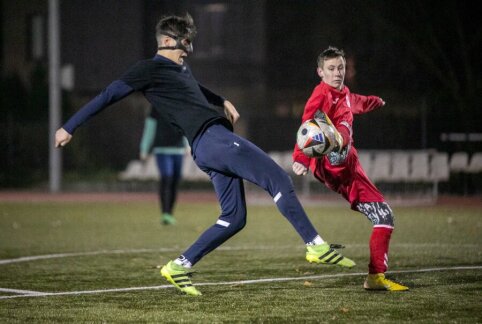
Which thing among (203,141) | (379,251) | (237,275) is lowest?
(237,275)

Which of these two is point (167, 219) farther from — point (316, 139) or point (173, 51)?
point (316, 139)

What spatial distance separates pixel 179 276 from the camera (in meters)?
7.91

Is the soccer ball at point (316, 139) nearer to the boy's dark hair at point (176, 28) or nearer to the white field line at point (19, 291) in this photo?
the boy's dark hair at point (176, 28)

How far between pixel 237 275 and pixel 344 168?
1824mm

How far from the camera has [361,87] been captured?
3369cm

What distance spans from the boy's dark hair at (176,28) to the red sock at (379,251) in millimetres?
2216

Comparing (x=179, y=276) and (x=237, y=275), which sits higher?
(x=179, y=276)

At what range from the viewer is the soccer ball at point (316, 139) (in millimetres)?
7812

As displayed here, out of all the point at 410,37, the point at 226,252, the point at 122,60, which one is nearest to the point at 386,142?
the point at 410,37

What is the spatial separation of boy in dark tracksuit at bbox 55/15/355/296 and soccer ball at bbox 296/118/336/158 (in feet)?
1.33

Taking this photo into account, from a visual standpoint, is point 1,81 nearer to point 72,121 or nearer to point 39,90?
point 39,90

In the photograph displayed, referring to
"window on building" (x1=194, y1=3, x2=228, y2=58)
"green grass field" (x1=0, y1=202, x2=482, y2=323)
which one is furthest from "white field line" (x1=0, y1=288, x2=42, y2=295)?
"window on building" (x1=194, y1=3, x2=228, y2=58)

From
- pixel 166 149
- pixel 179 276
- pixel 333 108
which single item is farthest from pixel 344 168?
pixel 166 149

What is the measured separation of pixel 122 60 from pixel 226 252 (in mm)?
24515
